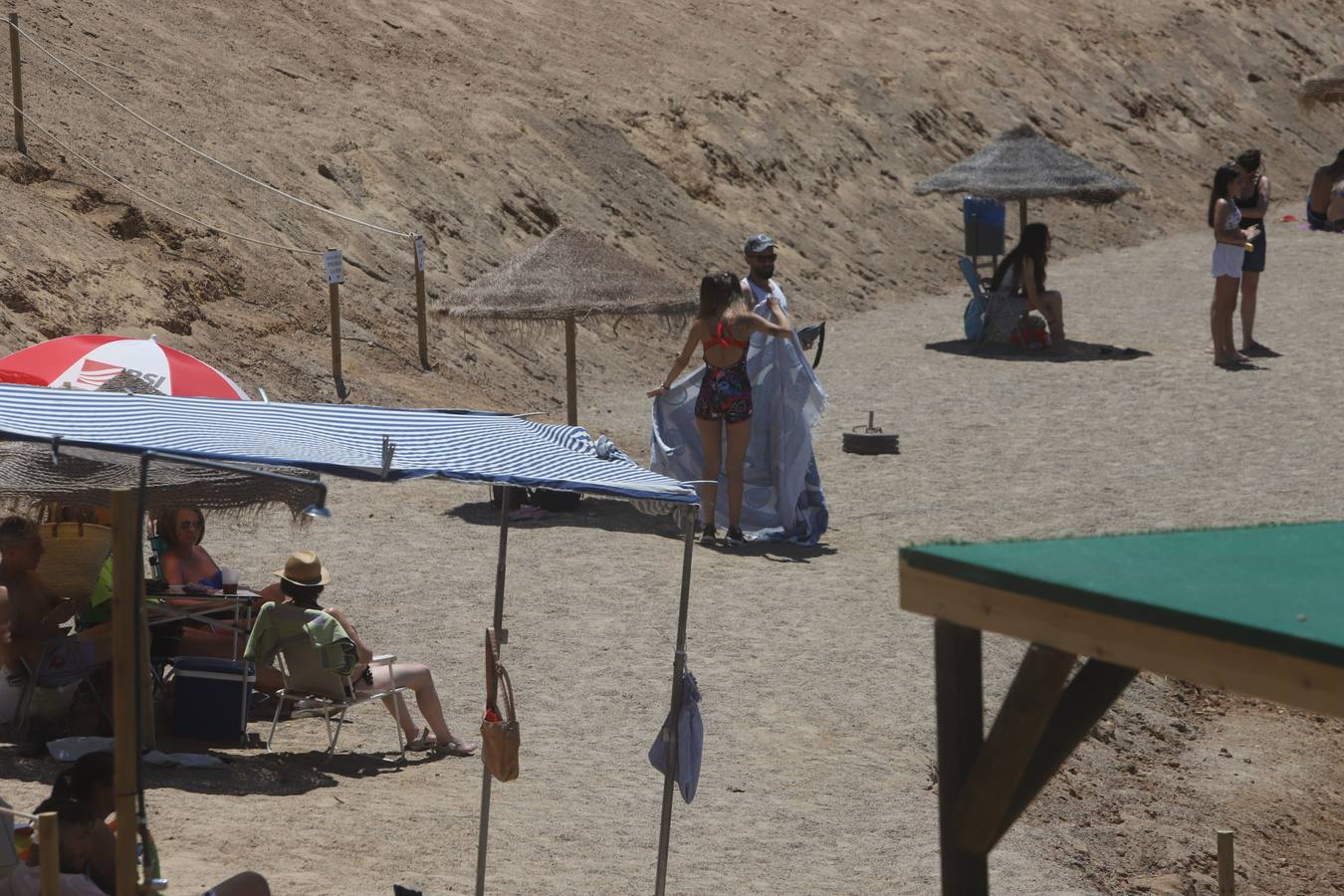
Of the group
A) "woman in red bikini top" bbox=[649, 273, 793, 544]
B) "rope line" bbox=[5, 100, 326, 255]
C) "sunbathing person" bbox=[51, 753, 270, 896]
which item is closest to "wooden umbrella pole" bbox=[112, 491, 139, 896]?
"sunbathing person" bbox=[51, 753, 270, 896]

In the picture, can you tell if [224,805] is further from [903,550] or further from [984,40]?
[984,40]

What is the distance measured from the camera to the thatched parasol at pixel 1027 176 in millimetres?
17578

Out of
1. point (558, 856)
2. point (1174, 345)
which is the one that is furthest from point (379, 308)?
point (558, 856)

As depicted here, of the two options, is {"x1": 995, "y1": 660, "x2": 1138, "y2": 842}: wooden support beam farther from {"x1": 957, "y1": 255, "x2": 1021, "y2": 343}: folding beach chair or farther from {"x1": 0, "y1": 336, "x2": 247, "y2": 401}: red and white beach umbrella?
{"x1": 957, "y1": 255, "x2": 1021, "y2": 343}: folding beach chair

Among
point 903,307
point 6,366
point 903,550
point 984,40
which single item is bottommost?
point 903,550

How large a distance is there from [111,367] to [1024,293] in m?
11.0

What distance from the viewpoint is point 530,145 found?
63.9ft

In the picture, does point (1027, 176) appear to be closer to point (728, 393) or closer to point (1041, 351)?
point (1041, 351)

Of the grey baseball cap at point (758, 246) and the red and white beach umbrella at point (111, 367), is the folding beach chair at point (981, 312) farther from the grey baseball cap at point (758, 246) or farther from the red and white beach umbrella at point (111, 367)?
the red and white beach umbrella at point (111, 367)

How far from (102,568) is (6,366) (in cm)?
161

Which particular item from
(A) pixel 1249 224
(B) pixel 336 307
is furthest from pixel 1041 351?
(B) pixel 336 307

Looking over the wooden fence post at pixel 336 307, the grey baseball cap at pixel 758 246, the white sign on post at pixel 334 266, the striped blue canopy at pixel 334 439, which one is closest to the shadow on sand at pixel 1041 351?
the wooden fence post at pixel 336 307

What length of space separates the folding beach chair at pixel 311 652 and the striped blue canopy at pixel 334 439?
118 centimetres

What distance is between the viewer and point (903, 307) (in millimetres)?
20547
